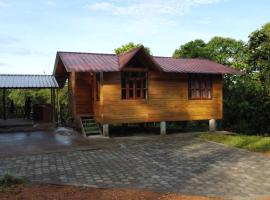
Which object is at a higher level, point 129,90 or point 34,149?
point 129,90

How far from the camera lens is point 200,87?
63.1 ft

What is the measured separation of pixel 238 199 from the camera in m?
7.42

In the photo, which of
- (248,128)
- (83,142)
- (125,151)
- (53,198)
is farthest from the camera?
(248,128)

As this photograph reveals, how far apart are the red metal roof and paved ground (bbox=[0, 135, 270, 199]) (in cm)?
425

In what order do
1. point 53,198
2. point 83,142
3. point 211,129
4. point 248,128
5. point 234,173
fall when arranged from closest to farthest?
point 53,198 → point 234,173 → point 83,142 → point 211,129 → point 248,128

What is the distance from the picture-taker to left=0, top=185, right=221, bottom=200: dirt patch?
23.7 ft

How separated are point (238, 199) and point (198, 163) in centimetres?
366

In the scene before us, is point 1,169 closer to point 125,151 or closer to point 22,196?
point 22,196

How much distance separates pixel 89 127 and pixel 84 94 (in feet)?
9.43

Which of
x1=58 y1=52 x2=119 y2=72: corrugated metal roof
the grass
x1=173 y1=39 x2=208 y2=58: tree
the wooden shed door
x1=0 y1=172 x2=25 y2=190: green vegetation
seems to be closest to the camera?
x1=0 y1=172 x2=25 y2=190: green vegetation

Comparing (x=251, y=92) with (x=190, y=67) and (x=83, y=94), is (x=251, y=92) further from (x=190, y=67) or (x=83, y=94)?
(x=83, y=94)

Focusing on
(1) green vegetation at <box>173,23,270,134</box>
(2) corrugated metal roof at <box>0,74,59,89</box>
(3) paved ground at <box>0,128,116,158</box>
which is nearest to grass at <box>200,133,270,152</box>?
(3) paved ground at <box>0,128,116,158</box>

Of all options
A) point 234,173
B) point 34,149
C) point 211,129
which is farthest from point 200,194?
point 211,129

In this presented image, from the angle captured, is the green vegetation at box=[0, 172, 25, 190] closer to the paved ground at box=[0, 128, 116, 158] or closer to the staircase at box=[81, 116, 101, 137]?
the paved ground at box=[0, 128, 116, 158]
